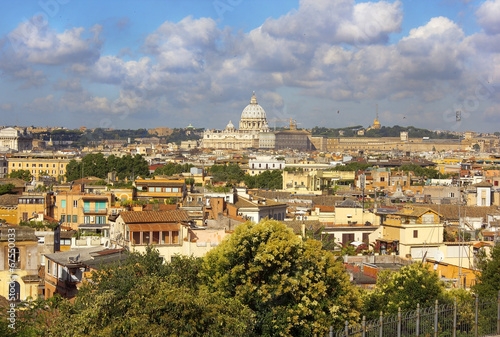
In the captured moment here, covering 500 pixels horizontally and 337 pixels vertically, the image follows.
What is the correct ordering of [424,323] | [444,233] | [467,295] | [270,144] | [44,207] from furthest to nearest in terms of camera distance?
[270,144]
[44,207]
[444,233]
[467,295]
[424,323]

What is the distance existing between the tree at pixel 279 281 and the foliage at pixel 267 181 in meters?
41.2

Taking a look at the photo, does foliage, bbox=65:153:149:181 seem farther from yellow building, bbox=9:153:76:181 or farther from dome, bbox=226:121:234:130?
dome, bbox=226:121:234:130

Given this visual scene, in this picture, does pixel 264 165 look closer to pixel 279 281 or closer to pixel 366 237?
pixel 366 237

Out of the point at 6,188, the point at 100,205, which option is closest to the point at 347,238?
the point at 100,205

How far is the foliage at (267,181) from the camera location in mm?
53678

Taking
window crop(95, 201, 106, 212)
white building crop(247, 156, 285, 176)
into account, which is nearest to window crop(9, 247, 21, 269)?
window crop(95, 201, 106, 212)

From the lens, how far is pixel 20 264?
1335 centimetres

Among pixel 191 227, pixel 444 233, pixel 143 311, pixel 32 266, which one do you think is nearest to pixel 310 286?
pixel 143 311

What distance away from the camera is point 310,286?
36.1 feet

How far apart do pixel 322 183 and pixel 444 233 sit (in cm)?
3502

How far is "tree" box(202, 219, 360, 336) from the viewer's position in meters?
10.6

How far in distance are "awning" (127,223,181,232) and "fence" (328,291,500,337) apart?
6574 mm

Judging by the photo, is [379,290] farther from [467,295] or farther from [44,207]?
[44,207]

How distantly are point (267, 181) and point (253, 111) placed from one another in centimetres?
11934
